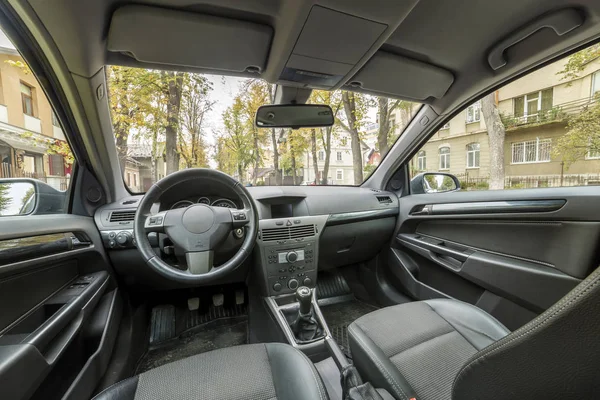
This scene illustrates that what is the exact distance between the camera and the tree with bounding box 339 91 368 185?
2.77m

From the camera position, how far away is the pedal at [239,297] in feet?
7.83

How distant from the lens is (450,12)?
129 cm

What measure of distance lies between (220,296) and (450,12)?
244cm

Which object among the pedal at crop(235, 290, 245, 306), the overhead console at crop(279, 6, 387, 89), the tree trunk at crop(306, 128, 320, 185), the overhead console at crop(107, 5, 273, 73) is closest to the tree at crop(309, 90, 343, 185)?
the tree trunk at crop(306, 128, 320, 185)

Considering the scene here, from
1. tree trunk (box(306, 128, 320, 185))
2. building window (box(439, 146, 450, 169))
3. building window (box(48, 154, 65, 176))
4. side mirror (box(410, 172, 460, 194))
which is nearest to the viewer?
building window (box(48, 154, 65, 176))

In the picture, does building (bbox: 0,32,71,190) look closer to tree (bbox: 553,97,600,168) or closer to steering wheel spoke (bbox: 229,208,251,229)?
steering wheel spoke (bbox: 229,208,251,229)

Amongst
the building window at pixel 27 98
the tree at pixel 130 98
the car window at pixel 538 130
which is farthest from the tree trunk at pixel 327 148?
the building window at pixel 27 98

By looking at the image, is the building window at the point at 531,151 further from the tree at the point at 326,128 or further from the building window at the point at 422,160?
the tree at the point at 326,128

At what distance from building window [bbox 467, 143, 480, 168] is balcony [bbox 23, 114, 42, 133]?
2.89 metres

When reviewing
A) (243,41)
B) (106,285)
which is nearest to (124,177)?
→ (106,285)

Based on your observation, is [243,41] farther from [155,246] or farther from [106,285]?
[106,285]

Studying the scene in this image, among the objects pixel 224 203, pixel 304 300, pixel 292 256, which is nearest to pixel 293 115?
pixel 224 203

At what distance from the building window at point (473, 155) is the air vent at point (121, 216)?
2600 millimetres

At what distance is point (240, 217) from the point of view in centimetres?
156
